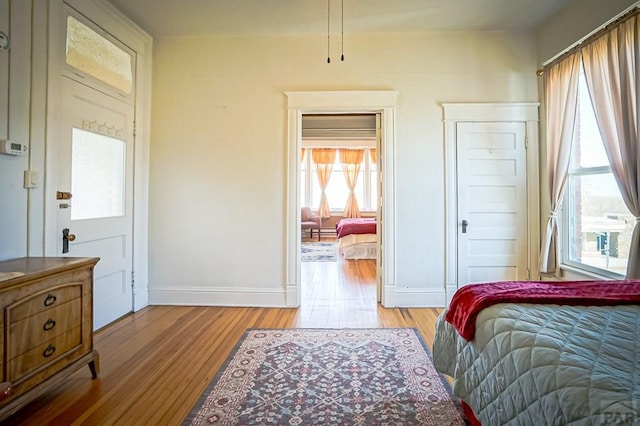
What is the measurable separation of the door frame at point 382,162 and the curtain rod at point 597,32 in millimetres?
1480

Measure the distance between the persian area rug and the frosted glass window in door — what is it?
1777 millimetres

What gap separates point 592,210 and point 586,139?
630 millimetres

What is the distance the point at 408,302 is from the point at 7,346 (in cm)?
315

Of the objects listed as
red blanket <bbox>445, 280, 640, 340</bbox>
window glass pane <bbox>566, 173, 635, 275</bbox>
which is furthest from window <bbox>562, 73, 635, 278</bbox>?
red blanket <bbox>445, 280, 640, 340</bbox>

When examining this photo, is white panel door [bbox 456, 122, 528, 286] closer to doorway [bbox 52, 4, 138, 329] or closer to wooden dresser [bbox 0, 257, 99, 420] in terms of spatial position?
wooden dresser [bbox 0, 257, 99, 420]

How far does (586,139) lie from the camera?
116 inches

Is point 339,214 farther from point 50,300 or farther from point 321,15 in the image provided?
point 50,300

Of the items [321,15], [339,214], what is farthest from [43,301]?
[339,214]

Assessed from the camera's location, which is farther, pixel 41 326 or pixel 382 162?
pixel 382 162

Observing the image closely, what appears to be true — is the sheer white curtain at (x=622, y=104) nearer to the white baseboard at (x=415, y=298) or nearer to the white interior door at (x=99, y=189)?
the white baseboard at (x=415, y=298)

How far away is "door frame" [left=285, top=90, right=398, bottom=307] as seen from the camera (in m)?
3.54

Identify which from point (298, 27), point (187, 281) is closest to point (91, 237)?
point (187, 281)

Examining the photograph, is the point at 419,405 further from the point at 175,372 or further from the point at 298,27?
the point at 298,27

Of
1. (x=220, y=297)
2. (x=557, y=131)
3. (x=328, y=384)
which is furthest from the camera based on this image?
(x=220, y=297)
